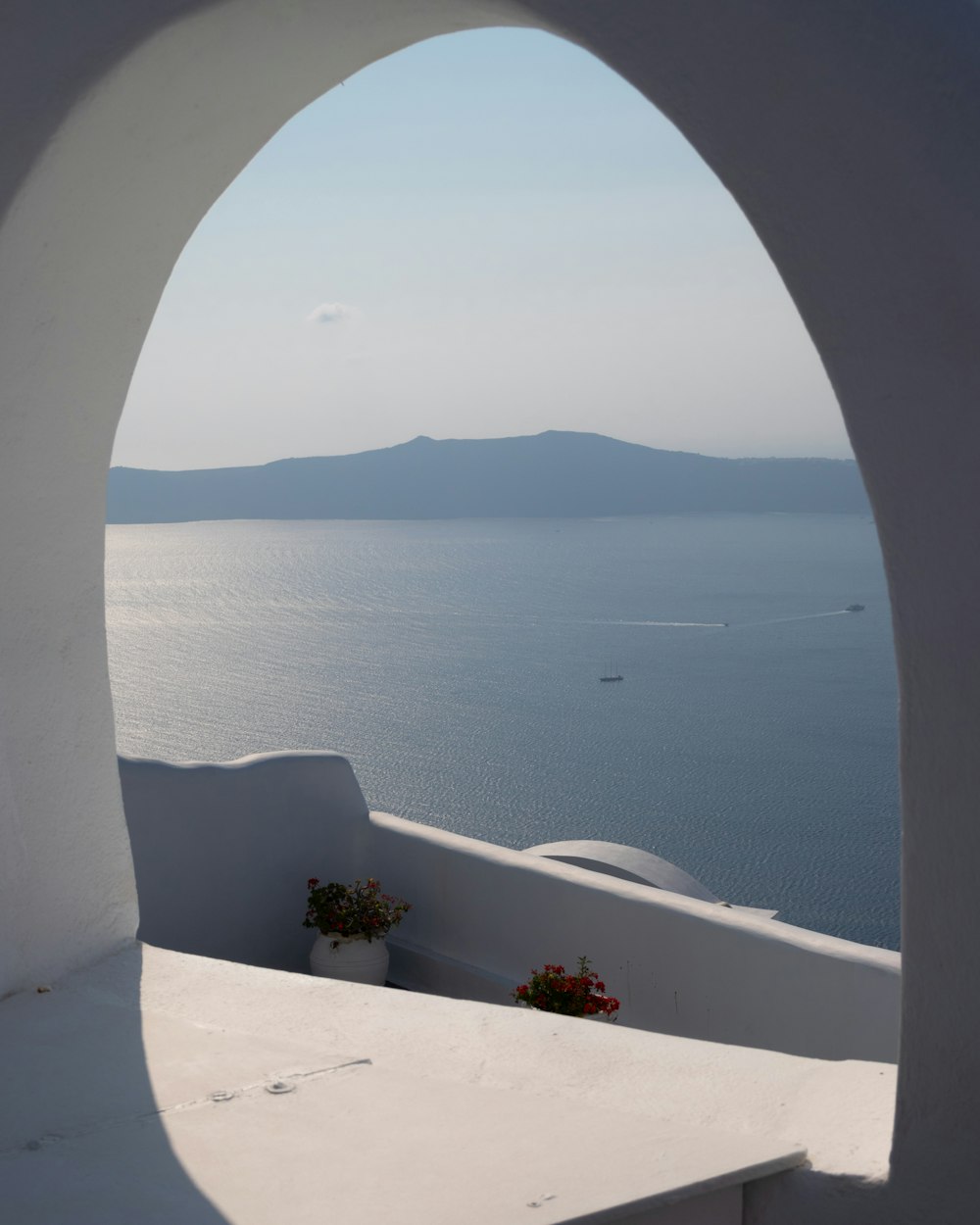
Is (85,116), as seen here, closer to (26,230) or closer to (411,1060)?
(26,230)

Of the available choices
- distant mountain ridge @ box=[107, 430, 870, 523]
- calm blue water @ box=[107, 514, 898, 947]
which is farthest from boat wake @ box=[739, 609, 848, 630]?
distant mountain ridge @ box=[107, 430, 870, 523]

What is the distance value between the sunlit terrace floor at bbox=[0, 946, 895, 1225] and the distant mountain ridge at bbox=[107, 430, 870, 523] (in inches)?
4929

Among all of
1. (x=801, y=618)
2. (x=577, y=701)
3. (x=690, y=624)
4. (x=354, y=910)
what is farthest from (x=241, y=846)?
(x=801, y=618)

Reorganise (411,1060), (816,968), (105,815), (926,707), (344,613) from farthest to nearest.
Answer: (344,613), (816,968), (105,815), (411,1060), (926,707)

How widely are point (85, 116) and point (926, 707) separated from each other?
1.92 meters

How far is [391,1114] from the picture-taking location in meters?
2.12

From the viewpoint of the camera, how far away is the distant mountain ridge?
129m

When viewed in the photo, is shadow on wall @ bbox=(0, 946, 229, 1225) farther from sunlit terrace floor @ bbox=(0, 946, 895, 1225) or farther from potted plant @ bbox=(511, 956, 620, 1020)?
potted plant @ bbox=(511, 956, 620, 1020)

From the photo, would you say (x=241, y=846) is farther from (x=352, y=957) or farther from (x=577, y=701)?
(x=577, y=701)

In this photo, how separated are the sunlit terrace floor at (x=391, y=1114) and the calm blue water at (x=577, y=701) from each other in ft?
102

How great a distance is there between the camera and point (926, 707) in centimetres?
173

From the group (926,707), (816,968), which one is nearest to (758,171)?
(926,707)

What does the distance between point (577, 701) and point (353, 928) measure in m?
49.8

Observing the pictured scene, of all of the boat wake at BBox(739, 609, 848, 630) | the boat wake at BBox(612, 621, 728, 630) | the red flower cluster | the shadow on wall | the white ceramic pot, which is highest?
the shadow on wall
